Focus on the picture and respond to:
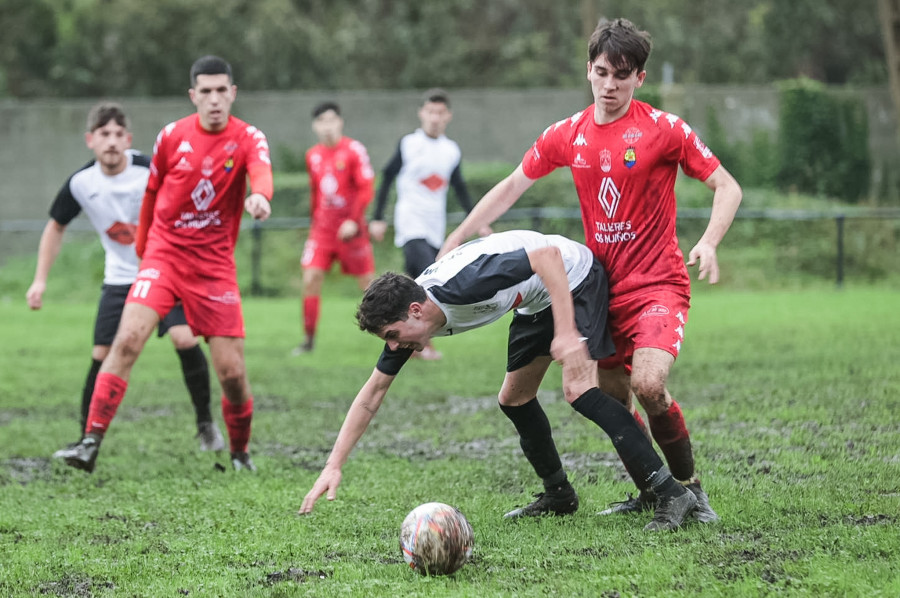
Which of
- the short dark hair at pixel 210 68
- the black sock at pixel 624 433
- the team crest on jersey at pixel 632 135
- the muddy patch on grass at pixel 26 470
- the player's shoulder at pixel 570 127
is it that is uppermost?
the short dark hair at pixel 210 68

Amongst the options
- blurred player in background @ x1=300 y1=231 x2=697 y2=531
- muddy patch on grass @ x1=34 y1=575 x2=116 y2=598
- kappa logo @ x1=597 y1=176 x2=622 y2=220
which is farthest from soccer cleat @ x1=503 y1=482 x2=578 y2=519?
muddy patch on grass @ x1=34 y1=575 x2=116 y2=598

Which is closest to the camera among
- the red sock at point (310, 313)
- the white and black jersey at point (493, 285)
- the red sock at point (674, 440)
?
the white and black jersey at point (493, 285)

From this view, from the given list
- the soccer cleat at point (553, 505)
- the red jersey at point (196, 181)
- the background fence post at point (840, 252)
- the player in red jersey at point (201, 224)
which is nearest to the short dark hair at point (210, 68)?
the player in red jersey at point (201, 224)

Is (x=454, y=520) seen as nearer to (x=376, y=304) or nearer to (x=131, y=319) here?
(x=376, y=304)

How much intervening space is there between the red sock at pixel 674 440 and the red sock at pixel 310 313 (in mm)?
7492

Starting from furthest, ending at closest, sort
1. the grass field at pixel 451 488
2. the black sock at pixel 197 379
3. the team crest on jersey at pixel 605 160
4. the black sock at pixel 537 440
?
1. the black sock at pixel 197 379
2. the black sock at pixel 537 440
3. the team crest on jersey at pixel 605 160
4. the grass field at pixel 451 488

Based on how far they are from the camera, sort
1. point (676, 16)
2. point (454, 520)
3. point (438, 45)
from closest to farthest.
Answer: point (454, 520) → point (438, 45) → point (676, 16)

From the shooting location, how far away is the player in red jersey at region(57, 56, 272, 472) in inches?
255

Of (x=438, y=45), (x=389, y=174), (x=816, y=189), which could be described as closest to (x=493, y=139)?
(x=816, y=189)

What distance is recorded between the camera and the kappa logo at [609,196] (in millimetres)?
5117

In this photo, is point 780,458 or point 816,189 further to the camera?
point 816,189

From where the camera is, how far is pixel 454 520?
440 centimetres

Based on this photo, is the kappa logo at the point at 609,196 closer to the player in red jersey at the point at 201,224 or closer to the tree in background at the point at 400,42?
the player in red jersey at the point at 201,224

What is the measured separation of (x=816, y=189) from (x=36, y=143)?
47.6 feet
